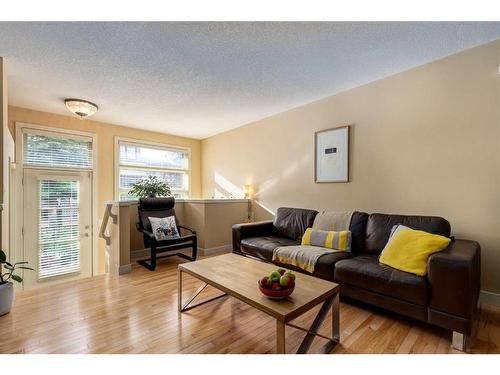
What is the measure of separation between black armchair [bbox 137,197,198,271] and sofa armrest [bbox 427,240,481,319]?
283 centimetres

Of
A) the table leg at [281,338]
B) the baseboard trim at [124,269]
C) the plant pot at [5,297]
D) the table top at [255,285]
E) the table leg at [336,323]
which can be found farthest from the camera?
the baseboard trim at [124,269]

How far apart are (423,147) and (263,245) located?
2092 millimetres

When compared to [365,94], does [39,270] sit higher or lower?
lower

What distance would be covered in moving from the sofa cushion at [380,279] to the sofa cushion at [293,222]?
0.96 meters

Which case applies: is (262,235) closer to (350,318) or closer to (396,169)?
(350,318)

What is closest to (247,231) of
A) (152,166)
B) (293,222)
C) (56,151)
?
(293,222)

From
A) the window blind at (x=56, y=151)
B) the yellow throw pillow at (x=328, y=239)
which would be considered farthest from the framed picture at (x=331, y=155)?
the window blind at (x=56, y=151)

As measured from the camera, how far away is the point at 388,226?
253cm

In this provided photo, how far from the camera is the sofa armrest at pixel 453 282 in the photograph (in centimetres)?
159

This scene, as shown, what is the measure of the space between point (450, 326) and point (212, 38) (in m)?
2.86

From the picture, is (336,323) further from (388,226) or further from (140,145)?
(140,145)

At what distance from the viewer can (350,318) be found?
2.05 metres

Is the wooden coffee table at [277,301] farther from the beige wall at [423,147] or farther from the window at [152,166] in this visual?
the window at [152,166]
